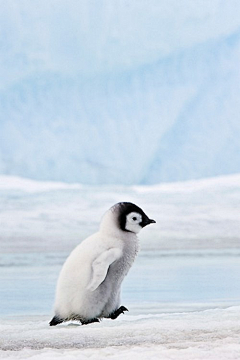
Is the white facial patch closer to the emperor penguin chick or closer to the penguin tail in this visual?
the emperor penguin chick

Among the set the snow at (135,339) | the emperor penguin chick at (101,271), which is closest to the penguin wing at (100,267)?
the emperor penguin chick at (101,271)

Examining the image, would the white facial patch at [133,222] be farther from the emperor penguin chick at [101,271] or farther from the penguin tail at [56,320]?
the penguin tail at [56,320]

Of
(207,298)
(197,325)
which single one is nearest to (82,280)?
(197,325)

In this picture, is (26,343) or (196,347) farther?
(26,343)

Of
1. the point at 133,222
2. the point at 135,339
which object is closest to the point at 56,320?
the point at 133,222

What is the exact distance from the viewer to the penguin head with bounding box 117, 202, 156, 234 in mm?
2236

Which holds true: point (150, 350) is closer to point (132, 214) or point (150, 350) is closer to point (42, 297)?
point (132, 214)

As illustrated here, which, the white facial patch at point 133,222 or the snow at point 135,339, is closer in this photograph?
the snow at point 135,339

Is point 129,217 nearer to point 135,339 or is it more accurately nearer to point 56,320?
point 56,320

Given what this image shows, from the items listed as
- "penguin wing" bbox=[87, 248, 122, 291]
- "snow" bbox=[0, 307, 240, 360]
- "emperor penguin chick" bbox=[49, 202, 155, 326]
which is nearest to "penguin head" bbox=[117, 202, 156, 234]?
"emperor penguin chick" bbox=[49, 202, 155, 326]

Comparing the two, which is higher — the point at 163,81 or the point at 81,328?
the point at 163,81

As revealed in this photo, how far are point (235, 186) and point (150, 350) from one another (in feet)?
21.2

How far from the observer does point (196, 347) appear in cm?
160

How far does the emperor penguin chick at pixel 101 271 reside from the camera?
2129 millimetres
